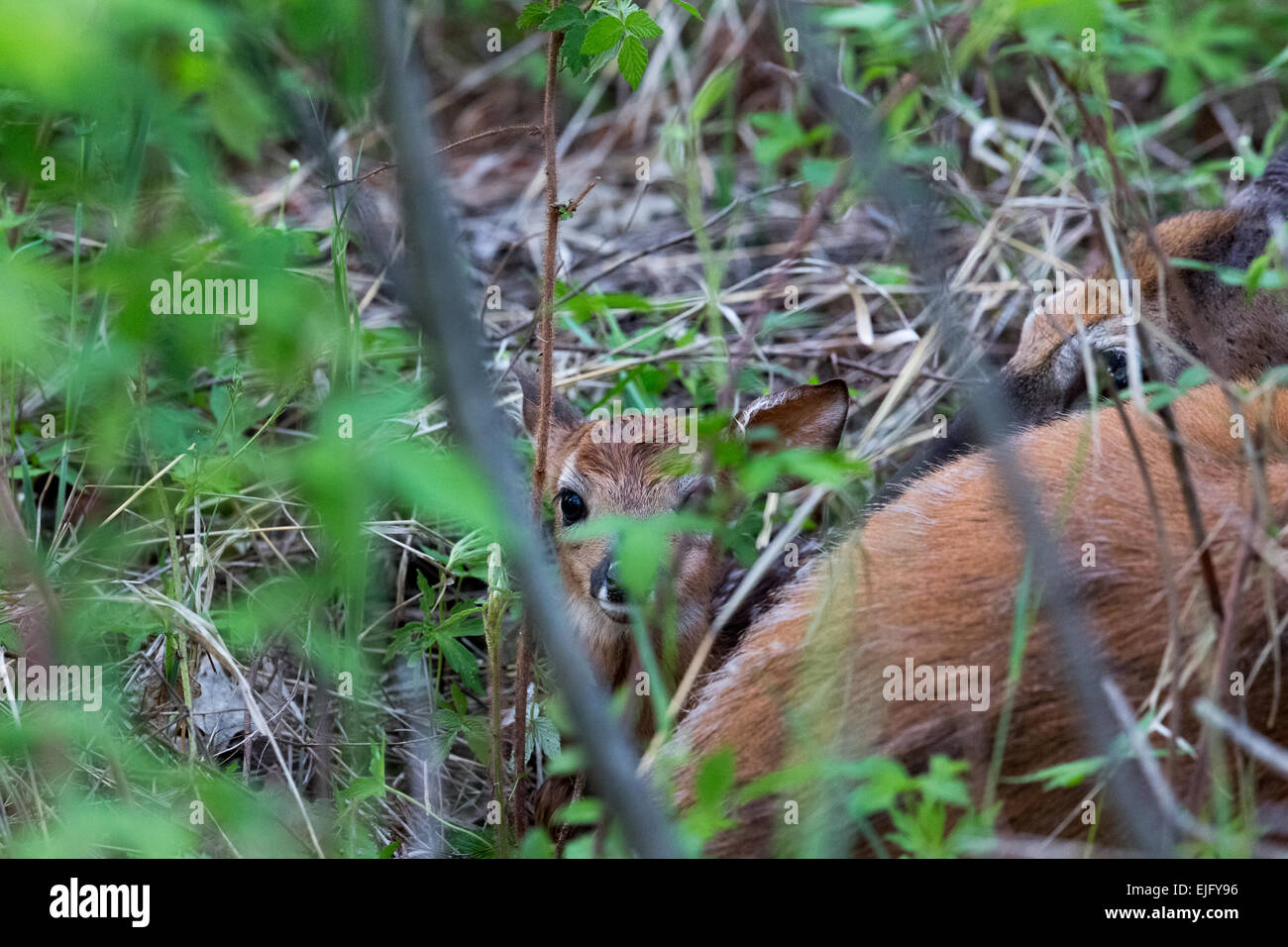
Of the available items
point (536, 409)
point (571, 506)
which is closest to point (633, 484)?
point (571, 506)

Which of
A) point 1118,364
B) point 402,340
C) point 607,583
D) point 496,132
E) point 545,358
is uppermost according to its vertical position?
point 496,132

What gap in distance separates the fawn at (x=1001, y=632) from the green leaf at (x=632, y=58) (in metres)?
1.12

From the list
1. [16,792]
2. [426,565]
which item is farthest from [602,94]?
[16,792]

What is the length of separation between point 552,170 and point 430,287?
1116mm

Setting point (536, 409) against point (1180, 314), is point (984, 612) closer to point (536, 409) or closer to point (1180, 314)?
point (536, 409)

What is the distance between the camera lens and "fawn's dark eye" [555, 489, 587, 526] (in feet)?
12.4

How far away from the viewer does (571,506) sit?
3.78 m

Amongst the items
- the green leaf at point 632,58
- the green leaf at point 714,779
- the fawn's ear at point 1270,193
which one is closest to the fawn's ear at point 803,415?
the green leaf at point 632,58

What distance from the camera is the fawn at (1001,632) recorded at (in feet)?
7.33

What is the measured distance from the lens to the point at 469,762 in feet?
10.9

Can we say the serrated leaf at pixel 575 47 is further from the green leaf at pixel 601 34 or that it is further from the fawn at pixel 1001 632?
the fawn at pixel 1001 632

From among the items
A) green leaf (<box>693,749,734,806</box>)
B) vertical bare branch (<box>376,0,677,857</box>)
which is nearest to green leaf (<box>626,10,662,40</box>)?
vertical bare branch (<box>376,0,677,857</box>)

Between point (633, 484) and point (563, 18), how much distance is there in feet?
4.80

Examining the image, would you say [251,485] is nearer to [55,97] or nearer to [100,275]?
[100,275]
